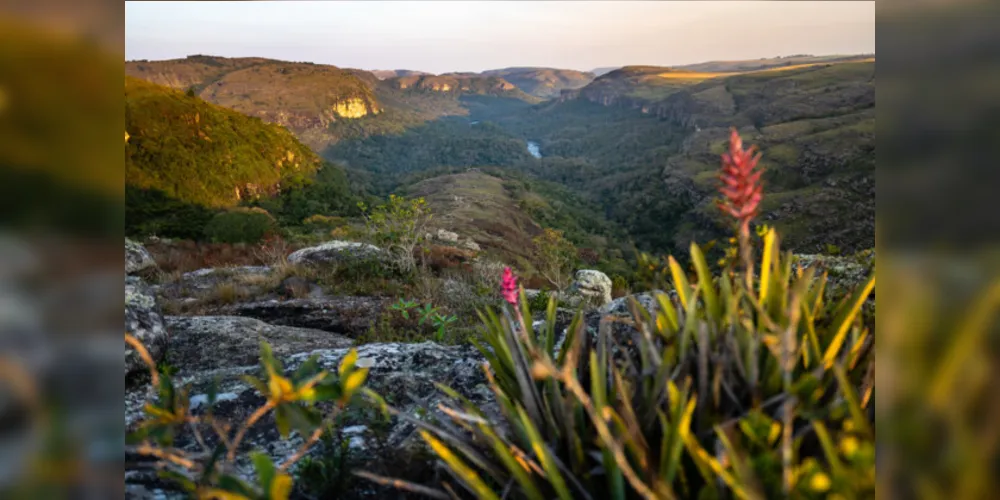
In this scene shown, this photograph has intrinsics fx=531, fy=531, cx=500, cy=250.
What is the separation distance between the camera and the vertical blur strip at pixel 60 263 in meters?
0.70

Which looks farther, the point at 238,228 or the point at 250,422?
the point at 238,228

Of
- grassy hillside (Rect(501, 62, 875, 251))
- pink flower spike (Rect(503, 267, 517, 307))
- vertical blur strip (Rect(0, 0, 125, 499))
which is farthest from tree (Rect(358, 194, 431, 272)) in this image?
grassy hillside (Rect(501, 62, 875, 251))

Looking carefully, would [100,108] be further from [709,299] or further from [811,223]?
[811,223]

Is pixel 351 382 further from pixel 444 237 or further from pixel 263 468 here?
pixel 444 237

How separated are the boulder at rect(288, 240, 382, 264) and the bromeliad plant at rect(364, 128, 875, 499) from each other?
863 cm

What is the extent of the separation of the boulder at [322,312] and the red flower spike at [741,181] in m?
4.63

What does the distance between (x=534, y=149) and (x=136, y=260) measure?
178828 mm

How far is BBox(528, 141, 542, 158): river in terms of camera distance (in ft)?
566

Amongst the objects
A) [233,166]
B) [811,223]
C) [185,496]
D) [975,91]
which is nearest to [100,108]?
[975,91]

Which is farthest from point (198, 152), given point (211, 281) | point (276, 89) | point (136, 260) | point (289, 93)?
point (276, 89)

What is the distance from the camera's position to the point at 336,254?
10609mm

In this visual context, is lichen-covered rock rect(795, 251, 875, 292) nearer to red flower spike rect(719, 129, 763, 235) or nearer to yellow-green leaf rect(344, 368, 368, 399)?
red flower spike rect(719, 129, 763, 235)

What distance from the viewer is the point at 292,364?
3746 mm

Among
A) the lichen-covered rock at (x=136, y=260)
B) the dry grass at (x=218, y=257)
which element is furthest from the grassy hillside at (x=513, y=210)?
the lichen-covered rock at (x=136, y=260)
